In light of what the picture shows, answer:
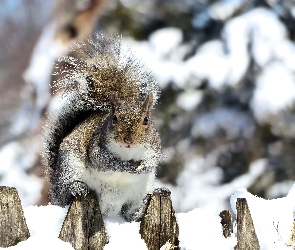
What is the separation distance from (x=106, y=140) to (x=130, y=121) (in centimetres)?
9

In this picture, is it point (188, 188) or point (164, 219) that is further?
point (188, 188)

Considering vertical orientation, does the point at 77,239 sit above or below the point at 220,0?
below

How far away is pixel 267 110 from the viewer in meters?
3.11

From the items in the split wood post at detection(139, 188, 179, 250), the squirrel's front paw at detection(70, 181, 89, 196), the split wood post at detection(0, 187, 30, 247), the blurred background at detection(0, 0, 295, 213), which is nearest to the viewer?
the split wood post at detection(0, 187, 30, 247)

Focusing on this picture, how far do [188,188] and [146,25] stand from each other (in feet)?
3.53

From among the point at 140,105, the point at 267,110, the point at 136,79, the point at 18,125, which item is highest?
the point at 18,125

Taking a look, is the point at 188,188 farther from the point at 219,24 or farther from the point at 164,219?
the point at 164,219

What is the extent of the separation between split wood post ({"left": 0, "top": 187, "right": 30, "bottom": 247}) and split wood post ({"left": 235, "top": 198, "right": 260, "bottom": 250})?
481 millimetres

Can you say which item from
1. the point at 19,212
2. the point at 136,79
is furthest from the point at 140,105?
the point at 19,212

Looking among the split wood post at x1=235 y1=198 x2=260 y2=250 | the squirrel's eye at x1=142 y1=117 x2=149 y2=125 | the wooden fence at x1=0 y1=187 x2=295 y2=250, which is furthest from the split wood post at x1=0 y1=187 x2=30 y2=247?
the split wood post at x1=235 y1=198 x2=260 y2=250

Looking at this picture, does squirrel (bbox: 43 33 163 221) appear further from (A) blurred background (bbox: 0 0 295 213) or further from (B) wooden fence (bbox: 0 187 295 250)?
(A) blurred background (bbox: 0 0 295 213)

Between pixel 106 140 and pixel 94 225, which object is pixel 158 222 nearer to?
pixel 94 225

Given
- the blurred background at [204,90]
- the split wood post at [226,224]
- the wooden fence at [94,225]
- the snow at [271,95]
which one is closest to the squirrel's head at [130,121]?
the wooden fence at [94,225]

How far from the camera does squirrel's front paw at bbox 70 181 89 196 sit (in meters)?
1.42
